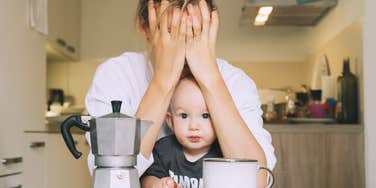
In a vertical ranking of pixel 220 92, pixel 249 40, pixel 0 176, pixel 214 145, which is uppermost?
pixel 249 40

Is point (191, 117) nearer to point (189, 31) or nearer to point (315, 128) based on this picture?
point (189, 31)

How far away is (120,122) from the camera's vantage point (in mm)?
843

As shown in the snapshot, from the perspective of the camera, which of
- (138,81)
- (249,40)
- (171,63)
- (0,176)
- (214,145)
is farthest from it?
Result: (249,40)

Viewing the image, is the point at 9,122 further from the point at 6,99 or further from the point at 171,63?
the point at 171,63

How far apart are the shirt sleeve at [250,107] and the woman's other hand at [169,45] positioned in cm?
24

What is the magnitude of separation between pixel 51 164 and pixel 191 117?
2.08m

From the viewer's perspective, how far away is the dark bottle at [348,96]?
2664mm

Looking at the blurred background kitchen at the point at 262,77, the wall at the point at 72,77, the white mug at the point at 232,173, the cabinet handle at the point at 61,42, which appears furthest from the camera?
the wall at the point at 72,77

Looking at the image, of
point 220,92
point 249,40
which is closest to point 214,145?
point 220,92

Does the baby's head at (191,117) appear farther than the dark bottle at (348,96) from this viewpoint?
No

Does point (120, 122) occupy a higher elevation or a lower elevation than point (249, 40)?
lower

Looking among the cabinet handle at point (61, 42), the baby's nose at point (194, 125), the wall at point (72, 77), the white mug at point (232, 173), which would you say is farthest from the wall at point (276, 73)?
the white mug at point (232, 173)

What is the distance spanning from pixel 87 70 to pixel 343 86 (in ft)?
6.69

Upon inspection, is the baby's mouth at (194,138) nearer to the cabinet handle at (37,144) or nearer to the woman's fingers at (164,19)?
the woman's fingers at (164,19)
